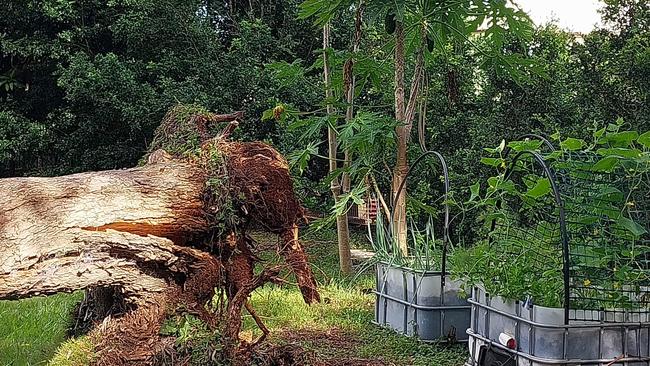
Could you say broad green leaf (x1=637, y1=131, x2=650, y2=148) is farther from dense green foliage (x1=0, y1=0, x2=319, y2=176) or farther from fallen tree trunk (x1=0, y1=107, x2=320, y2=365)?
dense green foliage (x1=0, y1=0, x2=319, y2=176)

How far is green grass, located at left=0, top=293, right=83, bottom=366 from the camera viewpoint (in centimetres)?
402

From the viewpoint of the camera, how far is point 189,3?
9.27 m

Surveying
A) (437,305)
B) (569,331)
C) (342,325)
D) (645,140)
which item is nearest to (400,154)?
(437,305)

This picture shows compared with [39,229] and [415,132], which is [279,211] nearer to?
[39,229]

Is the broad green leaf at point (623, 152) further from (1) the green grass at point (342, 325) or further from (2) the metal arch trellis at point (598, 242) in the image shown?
(1) the green grass at point (342, 325)

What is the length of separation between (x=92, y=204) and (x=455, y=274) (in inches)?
75.1

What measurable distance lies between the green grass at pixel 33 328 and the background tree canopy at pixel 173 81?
3372 mm

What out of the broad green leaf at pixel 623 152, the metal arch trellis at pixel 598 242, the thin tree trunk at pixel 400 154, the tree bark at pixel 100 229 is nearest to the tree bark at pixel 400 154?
the thin tree trunk at pixel 400 154

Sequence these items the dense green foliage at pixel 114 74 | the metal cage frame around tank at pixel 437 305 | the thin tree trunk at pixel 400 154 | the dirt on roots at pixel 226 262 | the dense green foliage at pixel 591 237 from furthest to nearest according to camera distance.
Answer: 1. the dense green foliage at pixel 114 74
2. the thin tree trunk at pixel 400 154
3. the metal cage frame around tank at pixel 437 305
4. the dirt on roots at pixel 226 262
5. the dense green foliage at pixel 591 237

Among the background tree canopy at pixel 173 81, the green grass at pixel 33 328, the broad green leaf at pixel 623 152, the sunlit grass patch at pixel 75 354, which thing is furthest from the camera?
the background tree canopy at pixel 173 81

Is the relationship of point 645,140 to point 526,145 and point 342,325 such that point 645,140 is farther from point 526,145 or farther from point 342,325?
point 342,325

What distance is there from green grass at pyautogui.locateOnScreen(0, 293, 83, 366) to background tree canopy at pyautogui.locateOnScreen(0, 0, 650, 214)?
3372 mm

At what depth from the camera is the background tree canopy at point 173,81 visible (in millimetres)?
7395

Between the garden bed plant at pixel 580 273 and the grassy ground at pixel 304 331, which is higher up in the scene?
the garden bed plant at pixel 580 273
